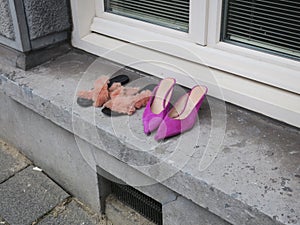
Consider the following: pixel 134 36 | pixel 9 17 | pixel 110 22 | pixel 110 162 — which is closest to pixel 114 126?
pixel 110 162

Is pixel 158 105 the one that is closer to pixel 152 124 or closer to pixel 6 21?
pixel 152 124

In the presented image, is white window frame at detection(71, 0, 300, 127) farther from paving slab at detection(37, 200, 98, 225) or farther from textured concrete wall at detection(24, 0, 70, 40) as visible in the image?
paving slab at detection(37, 200, 98, 225)

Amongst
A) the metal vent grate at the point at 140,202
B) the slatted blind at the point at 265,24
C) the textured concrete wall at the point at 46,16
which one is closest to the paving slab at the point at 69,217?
the metal vent grate at the point at 140,202

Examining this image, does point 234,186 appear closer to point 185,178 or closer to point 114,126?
point 185,178

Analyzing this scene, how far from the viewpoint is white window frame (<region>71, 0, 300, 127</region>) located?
3.87 ft

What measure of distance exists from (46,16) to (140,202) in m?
0.80

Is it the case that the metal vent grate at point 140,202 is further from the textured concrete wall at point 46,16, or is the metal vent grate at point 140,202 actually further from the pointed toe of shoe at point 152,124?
the textured concrete wall at point 46,16

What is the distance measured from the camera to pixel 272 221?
92 cm

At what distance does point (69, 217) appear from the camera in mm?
1522

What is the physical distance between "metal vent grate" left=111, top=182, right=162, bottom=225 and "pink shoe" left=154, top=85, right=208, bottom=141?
31 centimetres

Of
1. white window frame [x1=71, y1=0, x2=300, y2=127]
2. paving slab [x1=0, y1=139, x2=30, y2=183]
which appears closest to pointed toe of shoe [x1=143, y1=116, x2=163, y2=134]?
white window frame [x1=71, y1=0, x2=300, y2=127]

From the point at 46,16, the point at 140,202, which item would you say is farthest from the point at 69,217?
the point at 46,16

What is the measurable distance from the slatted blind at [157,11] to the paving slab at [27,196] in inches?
29.4

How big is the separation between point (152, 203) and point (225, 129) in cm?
38
